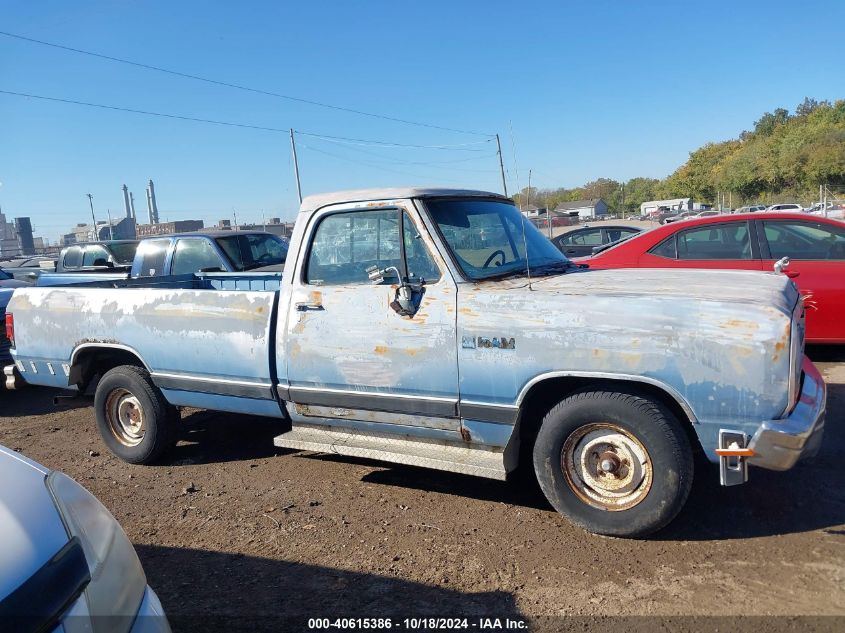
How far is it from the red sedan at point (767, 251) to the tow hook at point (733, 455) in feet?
12.4

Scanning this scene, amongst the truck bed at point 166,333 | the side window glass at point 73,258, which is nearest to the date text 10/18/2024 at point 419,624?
the truck bed at point 166,333

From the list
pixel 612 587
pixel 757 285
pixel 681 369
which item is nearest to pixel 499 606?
pixel 612 587

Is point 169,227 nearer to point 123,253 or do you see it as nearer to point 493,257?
point 123,253

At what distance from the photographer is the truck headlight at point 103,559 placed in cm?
188

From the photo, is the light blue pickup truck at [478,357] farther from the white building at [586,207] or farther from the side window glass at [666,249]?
the white building at [586,207]

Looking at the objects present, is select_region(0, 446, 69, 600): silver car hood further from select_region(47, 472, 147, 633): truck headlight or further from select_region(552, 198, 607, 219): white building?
select_region(552, 198, 607, 219): white building

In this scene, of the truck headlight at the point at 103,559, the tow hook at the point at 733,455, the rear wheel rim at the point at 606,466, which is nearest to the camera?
the truck headlight at the point at 103,559

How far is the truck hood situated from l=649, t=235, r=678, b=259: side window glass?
323 centimetres

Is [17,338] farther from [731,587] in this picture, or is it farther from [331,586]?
[731,587]

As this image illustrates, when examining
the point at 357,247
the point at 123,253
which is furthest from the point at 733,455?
the point at 123,253

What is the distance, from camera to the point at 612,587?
10.2 feet

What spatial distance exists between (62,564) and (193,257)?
27.5 feet

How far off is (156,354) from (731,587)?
399 cm

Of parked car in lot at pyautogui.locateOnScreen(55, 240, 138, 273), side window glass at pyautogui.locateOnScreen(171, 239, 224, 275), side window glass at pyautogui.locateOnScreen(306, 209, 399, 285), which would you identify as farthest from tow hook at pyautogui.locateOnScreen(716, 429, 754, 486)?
parked car in lot at pyautogui.locateOnScreen(55, 240, 138, 273)
